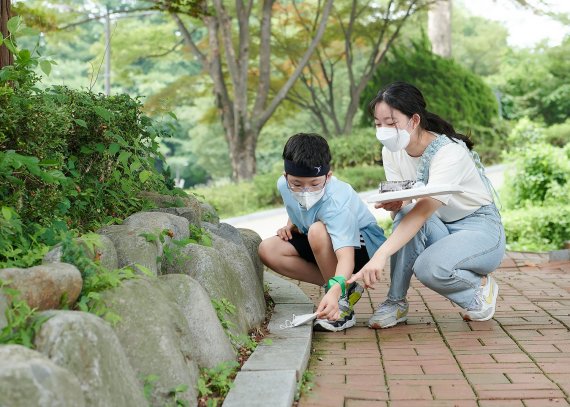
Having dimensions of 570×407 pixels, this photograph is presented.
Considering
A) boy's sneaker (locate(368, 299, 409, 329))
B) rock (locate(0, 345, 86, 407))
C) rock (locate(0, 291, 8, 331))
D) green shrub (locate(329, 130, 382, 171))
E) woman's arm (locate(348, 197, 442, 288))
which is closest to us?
rock (locate(0, 345, 86, 407))

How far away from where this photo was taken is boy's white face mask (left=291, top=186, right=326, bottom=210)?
4746 millimetres

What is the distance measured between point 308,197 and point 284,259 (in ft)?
1.94

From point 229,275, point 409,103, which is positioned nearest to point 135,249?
point 229,275

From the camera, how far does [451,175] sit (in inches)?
181

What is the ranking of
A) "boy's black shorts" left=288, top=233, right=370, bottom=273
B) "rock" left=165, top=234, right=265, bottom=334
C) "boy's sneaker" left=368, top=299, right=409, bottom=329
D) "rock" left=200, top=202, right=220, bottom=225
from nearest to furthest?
"rock" left=165, top=234, right=265, bottom=334 → "boy's sneaker" left=368, top=299, right=409, bottom=329 → "boy's black shorts" left=288, top=233, right=370, bottom=273 → "rock" left=200, top=202, right=220, bottom=225

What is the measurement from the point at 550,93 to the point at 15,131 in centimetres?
2703

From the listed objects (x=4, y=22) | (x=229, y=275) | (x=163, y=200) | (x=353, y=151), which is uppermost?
(x=4, y=22)

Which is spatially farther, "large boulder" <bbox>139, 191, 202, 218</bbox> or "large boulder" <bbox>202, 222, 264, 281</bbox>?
"large boulder" <bbox>139, 191, 202, 218</bbox>

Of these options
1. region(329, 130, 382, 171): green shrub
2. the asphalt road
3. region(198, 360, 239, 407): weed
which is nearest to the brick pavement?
region(198, 360, 239, 407): weed

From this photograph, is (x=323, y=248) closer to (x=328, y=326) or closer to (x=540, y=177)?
(x=328, y=326)

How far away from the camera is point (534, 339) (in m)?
4.66

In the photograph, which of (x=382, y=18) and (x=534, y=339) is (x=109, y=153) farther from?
(x=382, y=18)

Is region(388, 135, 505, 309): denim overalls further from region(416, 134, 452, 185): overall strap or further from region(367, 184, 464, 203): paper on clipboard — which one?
region(367, 184, 464, 203): paper on clipboard

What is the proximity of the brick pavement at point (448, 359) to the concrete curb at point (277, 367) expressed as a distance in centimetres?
12
